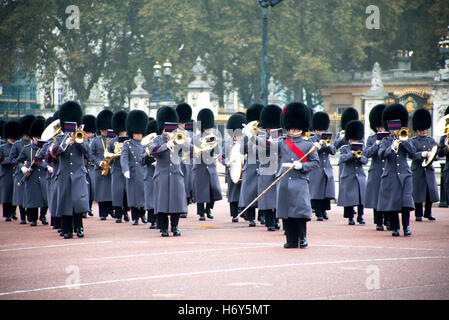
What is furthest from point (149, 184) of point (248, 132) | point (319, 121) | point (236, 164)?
point (319, 121)

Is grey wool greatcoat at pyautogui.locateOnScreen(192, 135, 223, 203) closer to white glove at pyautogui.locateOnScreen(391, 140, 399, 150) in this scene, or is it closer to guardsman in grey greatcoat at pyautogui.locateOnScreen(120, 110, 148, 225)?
guardsman in grey greatcoat at pyautogui.locateOnScreen(120, 110, 148, 225)

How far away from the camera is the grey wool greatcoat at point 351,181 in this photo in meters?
14.1

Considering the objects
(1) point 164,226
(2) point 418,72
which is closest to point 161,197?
(1) point 164,226

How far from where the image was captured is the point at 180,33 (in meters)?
Result: 41.3

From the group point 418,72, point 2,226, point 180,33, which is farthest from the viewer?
point 418,72

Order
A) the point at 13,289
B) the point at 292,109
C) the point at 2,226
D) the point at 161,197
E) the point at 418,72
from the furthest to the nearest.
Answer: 1. the point at 418,72
2. the point at 2,226
3. the point at 161,197
4. the point at 292,109
5. the point at 13,289

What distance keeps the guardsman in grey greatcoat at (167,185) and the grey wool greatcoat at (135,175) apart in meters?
2.03

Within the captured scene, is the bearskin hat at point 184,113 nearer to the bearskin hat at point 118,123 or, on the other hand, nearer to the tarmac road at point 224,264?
the bearskin hat at point 118,123

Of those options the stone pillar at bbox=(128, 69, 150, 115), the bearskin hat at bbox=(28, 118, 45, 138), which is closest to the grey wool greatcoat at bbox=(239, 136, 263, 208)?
the bearskin hat at bbox=(28, 118, 45, 138)

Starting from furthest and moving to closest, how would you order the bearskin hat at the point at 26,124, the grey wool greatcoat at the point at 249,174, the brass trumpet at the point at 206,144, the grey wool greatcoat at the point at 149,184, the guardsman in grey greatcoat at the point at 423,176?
the bearskin hat at the point at 26,124 → the brass trumpet at the point at 206,144 → the guardsman in grey greatcoat at the point at 423,176 → the grey wool greatcoat at the point at 249,174 → the grey wool greatcoat at the point at 149,184

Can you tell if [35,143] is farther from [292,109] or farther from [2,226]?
[292,109]

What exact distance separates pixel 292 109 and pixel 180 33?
3116 centimetres

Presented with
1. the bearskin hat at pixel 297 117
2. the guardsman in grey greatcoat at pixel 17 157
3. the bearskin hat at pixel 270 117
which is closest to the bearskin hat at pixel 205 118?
the bearskin hat at pixel 270 117

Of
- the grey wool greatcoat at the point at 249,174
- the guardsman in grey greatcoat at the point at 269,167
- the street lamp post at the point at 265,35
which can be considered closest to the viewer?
the guardsman in grey greatcoat at the point at 269,167
